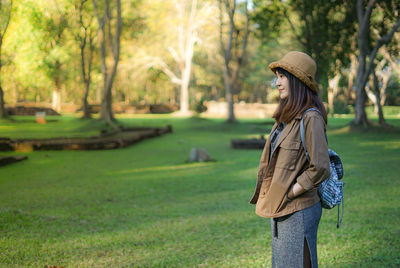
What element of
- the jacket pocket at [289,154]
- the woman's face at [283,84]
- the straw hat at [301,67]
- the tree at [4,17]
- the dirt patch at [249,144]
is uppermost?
the tree at [4,17]

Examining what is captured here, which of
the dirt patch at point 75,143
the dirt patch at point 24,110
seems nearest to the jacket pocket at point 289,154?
the dirt patch at point 24,110

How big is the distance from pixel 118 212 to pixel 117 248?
1.71m

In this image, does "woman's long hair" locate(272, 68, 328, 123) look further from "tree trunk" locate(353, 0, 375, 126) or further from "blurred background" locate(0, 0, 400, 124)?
"tree trunk" locate(353, 0, 375, 126)

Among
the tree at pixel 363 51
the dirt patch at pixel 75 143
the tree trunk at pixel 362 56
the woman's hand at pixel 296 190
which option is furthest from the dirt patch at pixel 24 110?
the tree trunk at pixel 362 56

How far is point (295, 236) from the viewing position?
261 centimetres

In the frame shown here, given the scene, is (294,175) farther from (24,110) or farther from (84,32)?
(84,32)

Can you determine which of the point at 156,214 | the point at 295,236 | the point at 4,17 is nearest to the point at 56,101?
the point at 4,17

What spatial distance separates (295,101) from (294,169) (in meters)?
0.42

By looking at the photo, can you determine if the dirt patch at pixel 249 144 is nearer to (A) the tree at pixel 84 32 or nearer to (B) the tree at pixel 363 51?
(A) the tree at pixel 84 32

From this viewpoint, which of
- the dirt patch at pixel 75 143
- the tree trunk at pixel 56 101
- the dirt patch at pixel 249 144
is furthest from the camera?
the dirt patch at pixel 249 144

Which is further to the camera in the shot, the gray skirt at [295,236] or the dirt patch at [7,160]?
the dirt patch at [7,160]

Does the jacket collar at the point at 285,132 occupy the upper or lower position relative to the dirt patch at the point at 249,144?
upper

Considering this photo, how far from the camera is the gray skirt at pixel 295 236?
8.54 ft

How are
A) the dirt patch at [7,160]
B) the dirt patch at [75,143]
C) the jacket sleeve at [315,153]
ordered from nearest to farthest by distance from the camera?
the jacket sleeve at [315,153], the dirt patch at [75,143], the dirt patch at [7,160]
